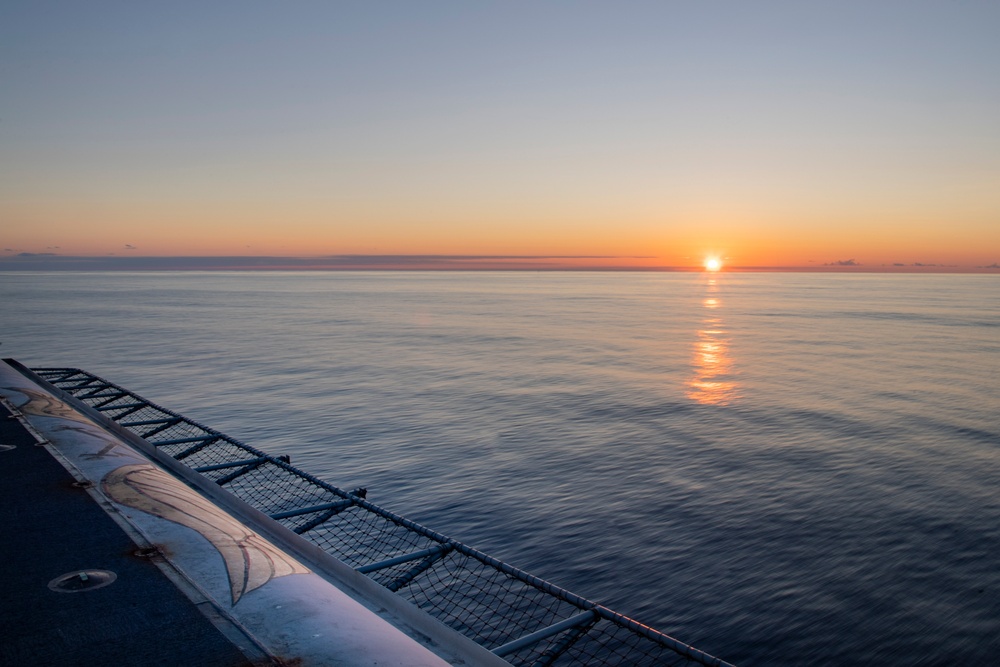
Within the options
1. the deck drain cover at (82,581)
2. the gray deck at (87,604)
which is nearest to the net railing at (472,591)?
the gray deck at (87,604)

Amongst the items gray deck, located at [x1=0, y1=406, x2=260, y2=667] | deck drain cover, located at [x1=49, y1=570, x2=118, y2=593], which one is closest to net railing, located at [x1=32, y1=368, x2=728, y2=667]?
gray deck, located at [x1=0, y1=406, x2=260, y2=667]

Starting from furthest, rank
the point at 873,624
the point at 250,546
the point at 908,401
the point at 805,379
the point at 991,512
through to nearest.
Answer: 1. the point at 805,379
2. the point at 908,401
3. the point at 991,512
4. the point at 873,624
5. the point at 250,546

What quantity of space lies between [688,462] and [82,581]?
23969 millimetres

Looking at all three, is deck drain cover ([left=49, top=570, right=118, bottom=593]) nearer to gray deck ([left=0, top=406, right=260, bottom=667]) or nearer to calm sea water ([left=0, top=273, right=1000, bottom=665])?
gray deck ([left=0, top=406, right=260, bottom=667])

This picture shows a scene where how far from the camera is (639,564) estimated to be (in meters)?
18.5

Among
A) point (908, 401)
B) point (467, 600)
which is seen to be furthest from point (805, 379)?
point (467, 600)

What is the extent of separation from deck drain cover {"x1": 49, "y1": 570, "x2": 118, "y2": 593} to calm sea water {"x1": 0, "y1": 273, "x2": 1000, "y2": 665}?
11116mm

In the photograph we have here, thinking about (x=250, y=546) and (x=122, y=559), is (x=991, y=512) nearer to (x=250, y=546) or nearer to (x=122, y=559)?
(x=250, y=546)

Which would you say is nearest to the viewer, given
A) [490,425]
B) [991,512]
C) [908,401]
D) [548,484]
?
[991,512]

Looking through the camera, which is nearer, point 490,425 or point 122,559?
point 122,559

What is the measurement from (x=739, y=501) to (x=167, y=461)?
19008mm

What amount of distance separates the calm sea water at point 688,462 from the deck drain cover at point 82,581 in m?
11.1

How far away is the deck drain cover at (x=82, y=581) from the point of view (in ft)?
30.5

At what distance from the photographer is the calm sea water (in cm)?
1611
